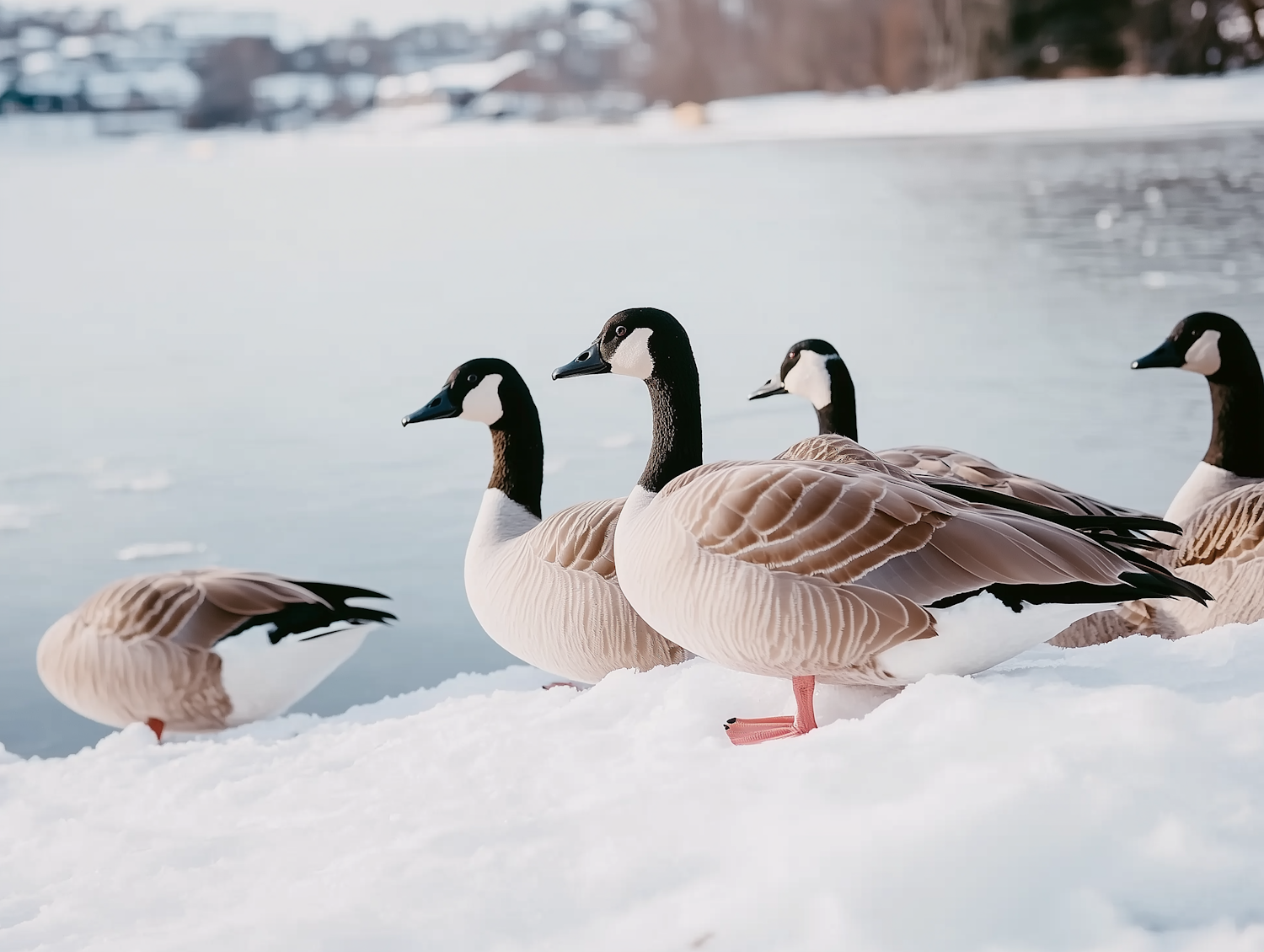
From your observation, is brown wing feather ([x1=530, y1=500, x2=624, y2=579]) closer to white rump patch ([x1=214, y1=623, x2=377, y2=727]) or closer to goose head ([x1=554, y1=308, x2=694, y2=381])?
goose head ([x1=554, y1=308, x2=694, y2=381])

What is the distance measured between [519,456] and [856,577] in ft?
6.70

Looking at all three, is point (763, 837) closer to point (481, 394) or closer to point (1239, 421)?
point (481, 394)

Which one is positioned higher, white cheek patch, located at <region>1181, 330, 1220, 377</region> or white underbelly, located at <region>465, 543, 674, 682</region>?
white cheek patch, located at <region>1181, 330, 1220, 377</region>

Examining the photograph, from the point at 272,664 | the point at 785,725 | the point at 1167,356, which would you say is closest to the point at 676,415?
the point at 785,725

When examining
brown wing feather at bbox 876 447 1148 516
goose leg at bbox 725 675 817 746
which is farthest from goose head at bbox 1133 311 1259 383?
goose leg at bbox 725 675 817 746

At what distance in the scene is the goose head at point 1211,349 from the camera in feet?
15.4

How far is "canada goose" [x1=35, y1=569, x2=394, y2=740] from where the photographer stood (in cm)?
431

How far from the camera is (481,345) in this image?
10.1m

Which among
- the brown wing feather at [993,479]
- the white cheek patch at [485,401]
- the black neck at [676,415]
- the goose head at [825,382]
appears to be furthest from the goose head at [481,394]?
the brown wing feather at [993,479]

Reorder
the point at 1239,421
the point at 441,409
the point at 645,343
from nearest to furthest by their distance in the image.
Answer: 1. the point at 645,343
2. the point at 441,409
3. the point at 1239,421

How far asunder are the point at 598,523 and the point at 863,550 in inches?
49.7

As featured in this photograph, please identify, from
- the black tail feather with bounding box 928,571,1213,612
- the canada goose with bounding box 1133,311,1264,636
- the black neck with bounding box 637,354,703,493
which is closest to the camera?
the black tail feather with bounding box 928,571,1213,612

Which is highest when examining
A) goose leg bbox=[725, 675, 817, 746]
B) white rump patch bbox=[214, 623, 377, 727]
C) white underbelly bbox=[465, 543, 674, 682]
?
goose leg bbox=[725, 675, 817, 746]

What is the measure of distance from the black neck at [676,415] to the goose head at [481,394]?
3.37ft
